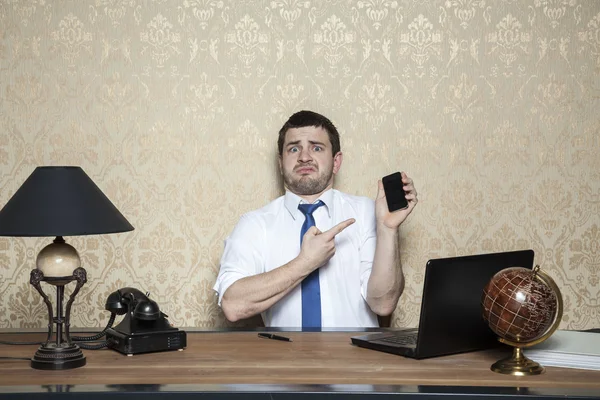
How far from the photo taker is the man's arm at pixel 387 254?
2889 mm

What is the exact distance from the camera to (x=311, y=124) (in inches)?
125

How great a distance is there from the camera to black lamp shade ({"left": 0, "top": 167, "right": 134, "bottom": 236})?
1942 millimetres

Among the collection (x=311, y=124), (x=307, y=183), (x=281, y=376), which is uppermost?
(x=311, y=124)

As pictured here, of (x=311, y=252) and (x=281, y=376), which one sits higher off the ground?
(x=311, y=252)

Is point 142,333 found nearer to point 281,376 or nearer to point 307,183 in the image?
point 281,376

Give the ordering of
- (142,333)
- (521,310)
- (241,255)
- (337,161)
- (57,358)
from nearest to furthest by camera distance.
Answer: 1. (521,310)
2. (57,358)
3. (142,333)
4. (241,255)
5. (337,161)

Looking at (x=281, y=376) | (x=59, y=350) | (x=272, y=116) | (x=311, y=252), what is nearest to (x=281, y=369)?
(x=281, y=376)

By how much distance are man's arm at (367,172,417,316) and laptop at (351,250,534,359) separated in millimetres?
739

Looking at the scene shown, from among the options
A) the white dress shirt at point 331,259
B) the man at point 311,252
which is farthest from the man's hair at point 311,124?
the white dress shirt at point 331,259

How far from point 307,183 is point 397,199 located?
432 millimetres

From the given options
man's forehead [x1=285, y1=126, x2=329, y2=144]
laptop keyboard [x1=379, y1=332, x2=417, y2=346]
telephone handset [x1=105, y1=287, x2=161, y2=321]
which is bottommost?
laptop keyboard [x1=379, y1=332, x2=417, y2=346]

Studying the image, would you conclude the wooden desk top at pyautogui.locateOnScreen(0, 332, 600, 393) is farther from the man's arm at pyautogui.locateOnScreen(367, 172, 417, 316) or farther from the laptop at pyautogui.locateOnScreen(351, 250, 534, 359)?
the man's arm at pyautogui.locateOnScreen(367, 172, 417, 316)

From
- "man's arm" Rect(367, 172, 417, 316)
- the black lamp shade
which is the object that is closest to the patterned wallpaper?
"man's arm" Rect(367, 172, 417, 316)

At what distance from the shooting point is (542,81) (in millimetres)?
3389
